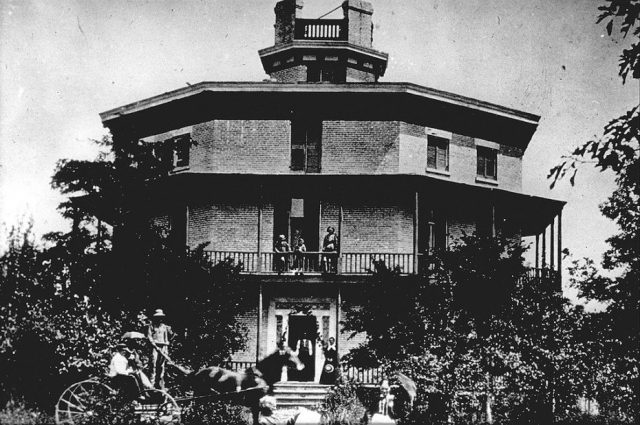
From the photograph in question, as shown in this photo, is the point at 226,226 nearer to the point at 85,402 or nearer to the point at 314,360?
the point at 314,360

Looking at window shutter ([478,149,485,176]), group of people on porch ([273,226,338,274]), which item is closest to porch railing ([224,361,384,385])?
group of people on porch ([273,226,338,274])

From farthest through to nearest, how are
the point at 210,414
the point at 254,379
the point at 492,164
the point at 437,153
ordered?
the point at 492,164 < the point at 437,153 < the point at 210,414 < the point at 254,379

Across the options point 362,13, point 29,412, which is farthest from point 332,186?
point 29,412

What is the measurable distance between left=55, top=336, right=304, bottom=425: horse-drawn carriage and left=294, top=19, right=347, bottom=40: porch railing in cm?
1959

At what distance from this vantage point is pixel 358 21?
99.8ft

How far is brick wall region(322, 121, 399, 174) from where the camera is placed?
27188 millimetres

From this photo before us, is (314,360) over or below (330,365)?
below

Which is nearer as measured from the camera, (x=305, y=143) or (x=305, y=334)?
(x=305, y=334)

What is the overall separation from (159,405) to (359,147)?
1617 centimetres

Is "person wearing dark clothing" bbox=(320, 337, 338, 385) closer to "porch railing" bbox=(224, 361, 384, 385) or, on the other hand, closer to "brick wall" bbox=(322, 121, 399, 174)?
"porch railing" bbox=(224, 361, 384, 385)

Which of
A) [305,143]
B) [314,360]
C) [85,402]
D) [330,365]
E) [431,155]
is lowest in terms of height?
[314,360]

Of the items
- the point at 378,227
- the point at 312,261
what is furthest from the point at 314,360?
the point at 378,227

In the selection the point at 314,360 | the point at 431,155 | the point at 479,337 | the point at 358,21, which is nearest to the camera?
the point at 479,337

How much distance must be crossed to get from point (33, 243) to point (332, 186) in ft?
37.7
